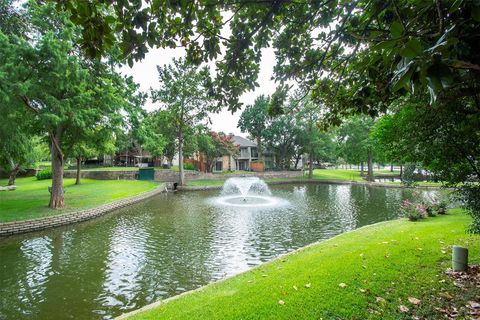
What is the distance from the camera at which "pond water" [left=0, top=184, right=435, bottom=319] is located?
6.41 m

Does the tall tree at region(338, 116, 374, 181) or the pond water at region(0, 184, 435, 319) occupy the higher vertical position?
the tall tree at region(338, 116, 374, 181)

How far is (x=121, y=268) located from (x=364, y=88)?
826 centimetres

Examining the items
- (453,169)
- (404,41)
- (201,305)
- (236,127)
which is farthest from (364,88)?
(236,127)

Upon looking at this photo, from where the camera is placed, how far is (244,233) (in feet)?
40.3

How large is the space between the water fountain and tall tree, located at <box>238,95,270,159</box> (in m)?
16.3

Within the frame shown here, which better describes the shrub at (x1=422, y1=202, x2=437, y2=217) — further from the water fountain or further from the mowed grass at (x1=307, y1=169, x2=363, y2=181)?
the mowed grass at (x1=307, y1=169, x2=363, y2=181)

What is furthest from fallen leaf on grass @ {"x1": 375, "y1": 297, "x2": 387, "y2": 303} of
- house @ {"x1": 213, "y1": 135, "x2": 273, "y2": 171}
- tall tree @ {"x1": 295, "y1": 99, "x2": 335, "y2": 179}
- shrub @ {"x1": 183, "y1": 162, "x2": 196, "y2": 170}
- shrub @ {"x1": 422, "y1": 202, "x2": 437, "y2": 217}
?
house @ {"x1": 213, "y1": 135, "x2": 273, "y2": 171}

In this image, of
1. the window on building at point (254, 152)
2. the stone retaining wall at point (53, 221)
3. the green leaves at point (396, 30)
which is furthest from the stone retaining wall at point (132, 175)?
the green leaves at point (396, 30)

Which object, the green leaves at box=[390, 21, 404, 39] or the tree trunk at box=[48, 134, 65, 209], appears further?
the tree trunk at box=[48, 134, 65, 209]

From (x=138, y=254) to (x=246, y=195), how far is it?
54.1 feet

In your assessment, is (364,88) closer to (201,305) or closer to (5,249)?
(201,305)

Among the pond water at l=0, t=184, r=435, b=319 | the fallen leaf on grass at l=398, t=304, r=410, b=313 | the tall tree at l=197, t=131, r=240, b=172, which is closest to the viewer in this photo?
the fallen leaf on grass at l=398, t=304, r=410, b=313

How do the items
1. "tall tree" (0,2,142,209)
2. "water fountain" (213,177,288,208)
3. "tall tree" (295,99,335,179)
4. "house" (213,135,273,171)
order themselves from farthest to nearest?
"house" (213,135,273,171), "tall tree" (295,99,335,179), "water fountain" (213,177,288,208), "tall tree" (0,2,142,209)

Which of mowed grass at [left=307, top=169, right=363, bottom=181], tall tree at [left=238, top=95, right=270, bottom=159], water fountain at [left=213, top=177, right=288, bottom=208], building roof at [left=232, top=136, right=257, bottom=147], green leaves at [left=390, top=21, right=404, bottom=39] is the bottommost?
water fountain at [left=213, top=177, right=288, bottom=208]
